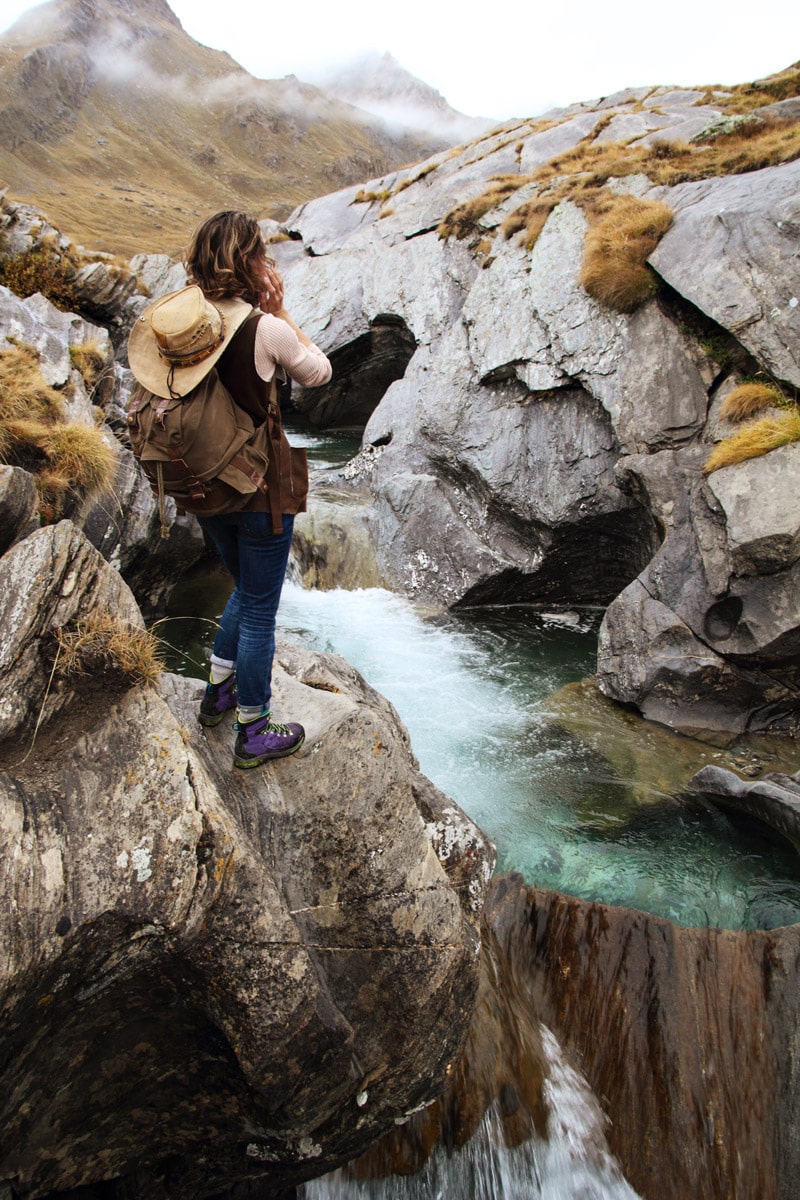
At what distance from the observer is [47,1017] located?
144 inches

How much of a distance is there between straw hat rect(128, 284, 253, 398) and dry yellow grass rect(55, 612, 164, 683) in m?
1.56

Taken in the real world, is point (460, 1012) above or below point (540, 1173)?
above

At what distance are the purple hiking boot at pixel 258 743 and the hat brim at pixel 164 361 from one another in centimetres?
231

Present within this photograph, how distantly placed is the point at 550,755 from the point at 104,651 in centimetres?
789

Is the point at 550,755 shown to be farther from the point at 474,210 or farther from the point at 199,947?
the point at 474,210

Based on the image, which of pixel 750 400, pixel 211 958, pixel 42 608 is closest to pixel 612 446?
pixel 750 400

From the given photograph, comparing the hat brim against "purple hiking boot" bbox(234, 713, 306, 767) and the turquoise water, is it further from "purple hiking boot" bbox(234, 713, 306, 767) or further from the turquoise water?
the turquoise water

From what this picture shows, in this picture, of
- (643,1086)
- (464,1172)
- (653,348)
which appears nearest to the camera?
(464,1172)

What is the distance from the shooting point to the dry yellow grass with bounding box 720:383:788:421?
1200 centimetres

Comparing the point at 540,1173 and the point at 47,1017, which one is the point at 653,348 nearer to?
the point at 540,1173

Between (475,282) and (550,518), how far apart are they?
828cm

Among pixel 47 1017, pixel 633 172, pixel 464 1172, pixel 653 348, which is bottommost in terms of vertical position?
pixel 464 1172

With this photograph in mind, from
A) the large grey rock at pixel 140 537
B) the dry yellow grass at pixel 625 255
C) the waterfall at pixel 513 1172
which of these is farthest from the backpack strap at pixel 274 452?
the dry yellow grass at pixel 625 255

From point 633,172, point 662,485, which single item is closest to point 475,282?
point 633,172
